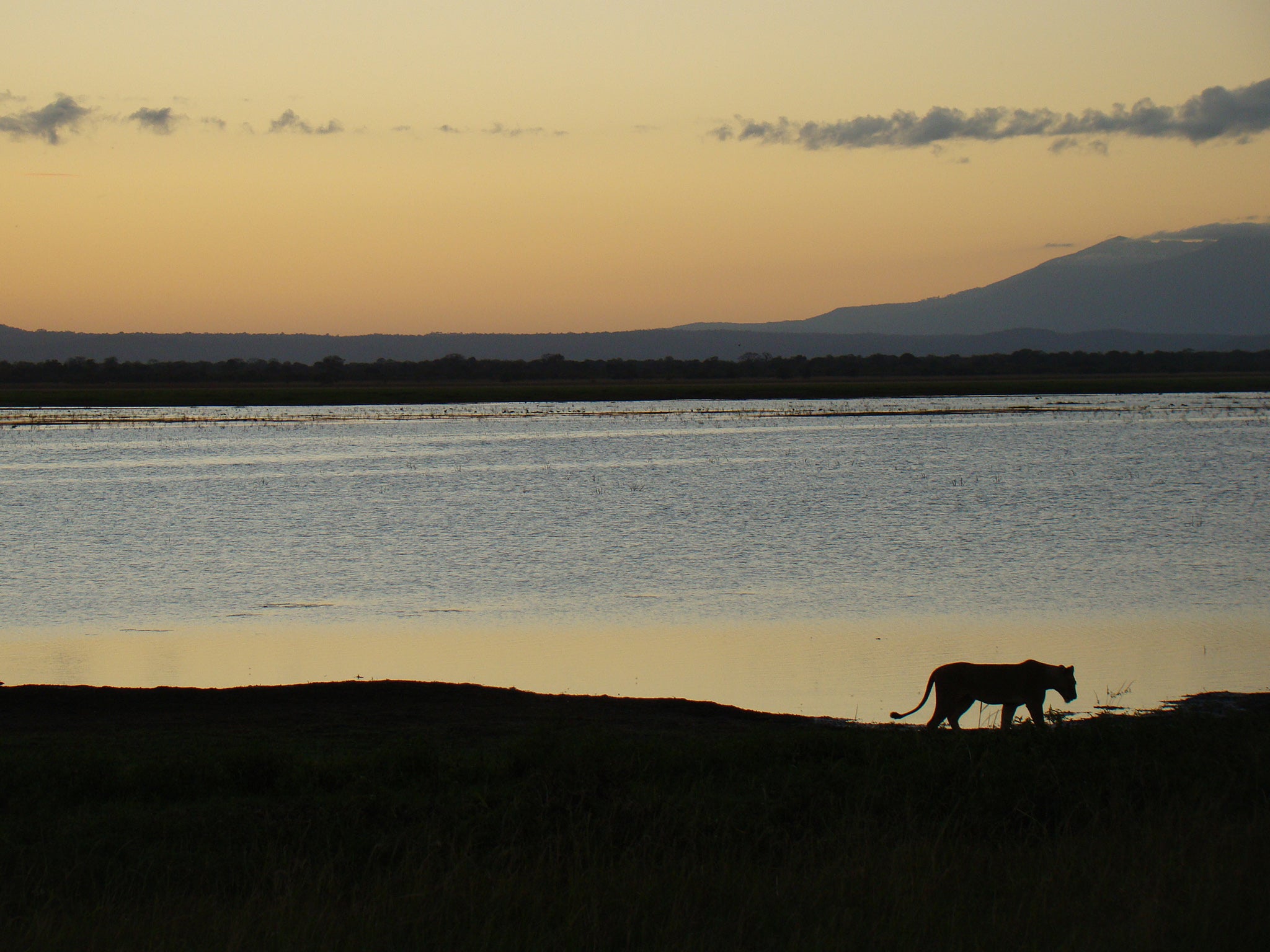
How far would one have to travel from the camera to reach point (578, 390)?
92.6 meters

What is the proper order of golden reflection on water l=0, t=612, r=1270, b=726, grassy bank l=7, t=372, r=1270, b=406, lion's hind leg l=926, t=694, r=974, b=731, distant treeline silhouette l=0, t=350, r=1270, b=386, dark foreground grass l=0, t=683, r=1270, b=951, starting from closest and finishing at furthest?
dark foreground grass l=0, t=683, r=1270, b=951
lion's hind leg l=926, t=694, r=974, b=731
golden reflection on water l=0, t=612, r=1270, b=726
grassy bank l=7, t=372, r=1270, b=406
distant treeline silhouette l=0, t=350, r=1270, b=386

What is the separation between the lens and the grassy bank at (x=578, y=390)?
82.2 metres

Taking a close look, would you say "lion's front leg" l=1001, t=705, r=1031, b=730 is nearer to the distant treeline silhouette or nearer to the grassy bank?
the grassy bank

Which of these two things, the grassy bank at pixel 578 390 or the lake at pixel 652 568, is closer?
the lake at pixel 652 568

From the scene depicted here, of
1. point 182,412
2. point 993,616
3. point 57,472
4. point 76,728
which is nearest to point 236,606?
point 76,728

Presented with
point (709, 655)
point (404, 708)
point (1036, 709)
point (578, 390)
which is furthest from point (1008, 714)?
point (578, 390)

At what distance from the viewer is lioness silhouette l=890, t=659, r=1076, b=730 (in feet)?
30.6

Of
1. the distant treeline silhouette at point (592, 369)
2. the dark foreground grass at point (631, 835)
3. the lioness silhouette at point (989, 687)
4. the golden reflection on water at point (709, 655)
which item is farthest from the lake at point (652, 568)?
the distant treeline silhouette at point (592, 369)

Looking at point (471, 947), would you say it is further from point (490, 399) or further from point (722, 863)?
point (490, 399)

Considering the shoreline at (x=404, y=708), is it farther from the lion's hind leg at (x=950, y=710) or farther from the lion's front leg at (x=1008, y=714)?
the lion's hind leg at (x=950, y=710)

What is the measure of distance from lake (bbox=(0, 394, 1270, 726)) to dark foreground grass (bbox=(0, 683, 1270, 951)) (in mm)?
2940

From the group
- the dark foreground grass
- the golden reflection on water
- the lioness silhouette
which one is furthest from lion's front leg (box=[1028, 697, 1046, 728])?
the golden reflection on water

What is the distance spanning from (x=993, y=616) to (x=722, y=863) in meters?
9.87

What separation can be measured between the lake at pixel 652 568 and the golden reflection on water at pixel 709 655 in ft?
0.18
